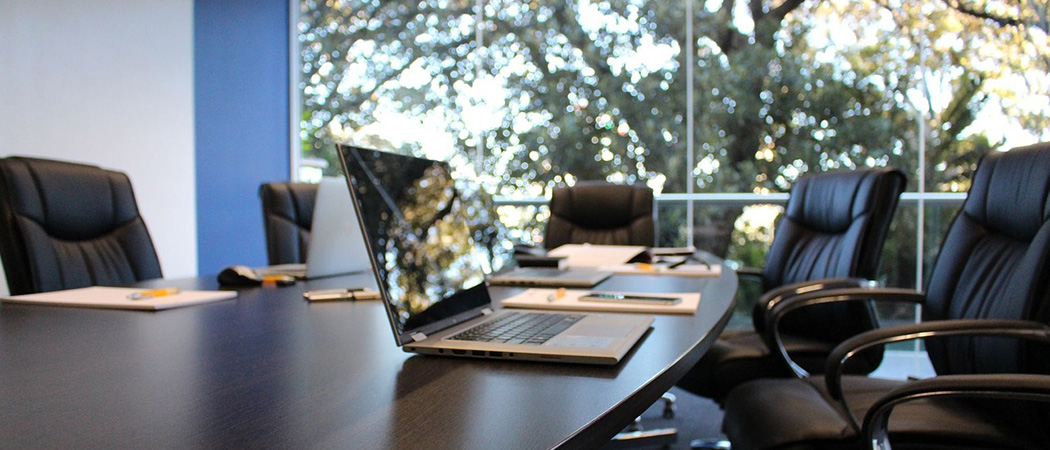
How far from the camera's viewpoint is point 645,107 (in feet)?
15.9

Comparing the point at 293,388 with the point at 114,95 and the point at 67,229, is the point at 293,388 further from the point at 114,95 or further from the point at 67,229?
the point at 114,95

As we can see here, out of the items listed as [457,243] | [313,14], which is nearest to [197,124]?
[313,14]

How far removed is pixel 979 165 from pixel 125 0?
4.28m

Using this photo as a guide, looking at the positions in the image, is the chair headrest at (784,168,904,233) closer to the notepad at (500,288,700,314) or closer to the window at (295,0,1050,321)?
the notepad at (500,288,700,314)

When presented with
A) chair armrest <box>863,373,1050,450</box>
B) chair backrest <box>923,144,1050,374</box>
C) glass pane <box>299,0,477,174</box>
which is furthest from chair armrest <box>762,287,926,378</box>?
glass pane <box>299,0,477,174</box>

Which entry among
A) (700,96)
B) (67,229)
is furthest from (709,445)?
Answer: (700,96)

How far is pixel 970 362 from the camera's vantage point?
62.9 inches

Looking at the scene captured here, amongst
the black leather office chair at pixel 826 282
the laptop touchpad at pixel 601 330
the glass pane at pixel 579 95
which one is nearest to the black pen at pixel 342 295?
the laptop touchpad at pixel 601 330

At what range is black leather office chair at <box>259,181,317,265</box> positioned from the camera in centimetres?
301

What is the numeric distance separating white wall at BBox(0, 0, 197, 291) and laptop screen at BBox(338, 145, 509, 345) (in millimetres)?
3029

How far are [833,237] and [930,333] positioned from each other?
117 centimetres

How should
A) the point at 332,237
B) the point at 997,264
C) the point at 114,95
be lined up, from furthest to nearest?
the point at 114,95 < the point at 332,237 < the point at 997,264

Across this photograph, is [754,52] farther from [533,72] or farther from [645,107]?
[533,72]

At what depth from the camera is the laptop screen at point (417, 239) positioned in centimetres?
102
